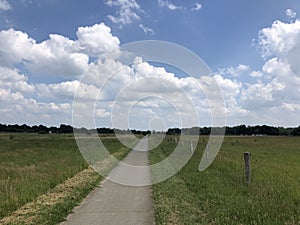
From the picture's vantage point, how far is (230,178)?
41.5 feet

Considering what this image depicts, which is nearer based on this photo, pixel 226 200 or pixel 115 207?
pixel 115 207

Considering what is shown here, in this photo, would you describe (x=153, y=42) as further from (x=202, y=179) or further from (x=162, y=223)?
(x=162, y=223)

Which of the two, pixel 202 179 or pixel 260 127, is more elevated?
pixel 260 127

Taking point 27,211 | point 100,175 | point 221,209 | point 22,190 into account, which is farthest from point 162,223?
point 100,175

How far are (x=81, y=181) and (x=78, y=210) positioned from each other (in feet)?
15.3

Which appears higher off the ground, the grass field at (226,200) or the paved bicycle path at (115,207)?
the grass field at (226,200)

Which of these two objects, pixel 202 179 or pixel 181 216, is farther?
pixel 202 179

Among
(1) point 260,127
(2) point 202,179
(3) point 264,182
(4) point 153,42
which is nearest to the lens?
(3) point 264,182

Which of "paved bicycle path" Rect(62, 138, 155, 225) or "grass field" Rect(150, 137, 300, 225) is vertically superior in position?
"grass field" Rect(150, 137, 300, 225)

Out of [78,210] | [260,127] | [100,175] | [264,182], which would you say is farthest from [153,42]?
[260,127]

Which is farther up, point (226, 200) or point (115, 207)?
point (226, 200)

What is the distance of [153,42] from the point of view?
15.9 metres

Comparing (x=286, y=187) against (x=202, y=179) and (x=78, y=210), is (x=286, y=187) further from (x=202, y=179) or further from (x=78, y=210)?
(x=78, y=210)

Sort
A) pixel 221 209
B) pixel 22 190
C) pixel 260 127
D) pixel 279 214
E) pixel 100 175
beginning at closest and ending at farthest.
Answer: pixel 279 214, pixel 221 209, pixel 22 190, pixel 100 175, pixel 260 127
